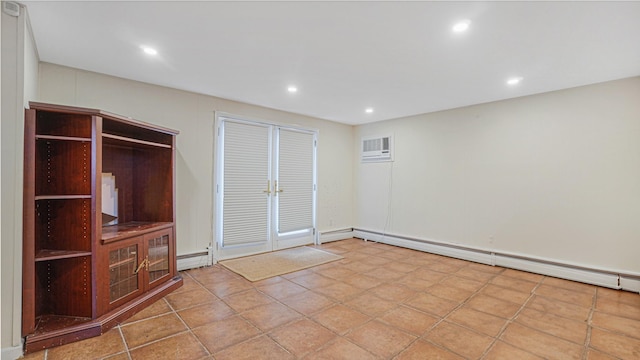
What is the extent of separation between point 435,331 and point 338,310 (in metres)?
0.88

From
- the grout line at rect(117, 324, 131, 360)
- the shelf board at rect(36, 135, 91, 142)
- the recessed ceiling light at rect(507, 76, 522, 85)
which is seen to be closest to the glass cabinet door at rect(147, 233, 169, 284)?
the grout line at rect(117, 324, 131, 360)

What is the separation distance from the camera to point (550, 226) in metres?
3.75

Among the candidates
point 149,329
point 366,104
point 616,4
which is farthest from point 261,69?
point 616,4

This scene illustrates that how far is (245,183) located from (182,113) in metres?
1.36

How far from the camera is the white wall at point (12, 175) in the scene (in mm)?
1919

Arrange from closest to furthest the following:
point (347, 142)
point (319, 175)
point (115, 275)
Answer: point (115, 275) → point (319, 175) → point (347, 142)

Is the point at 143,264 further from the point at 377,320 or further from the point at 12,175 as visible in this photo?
the point at 377,320

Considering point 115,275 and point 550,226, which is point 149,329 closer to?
point 115,275

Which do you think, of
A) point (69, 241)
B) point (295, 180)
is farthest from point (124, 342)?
point (295, 180)

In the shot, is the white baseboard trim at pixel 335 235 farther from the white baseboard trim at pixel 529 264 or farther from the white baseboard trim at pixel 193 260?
the white baseboard trim at pixel 193 260

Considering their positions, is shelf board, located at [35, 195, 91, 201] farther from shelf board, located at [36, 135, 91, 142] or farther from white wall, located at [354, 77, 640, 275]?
white wall, located at [354, 77, 640, 275]

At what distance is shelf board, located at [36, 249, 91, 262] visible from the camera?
218 centimetres

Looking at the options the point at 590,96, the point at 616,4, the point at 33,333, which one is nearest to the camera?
the point at 616,4

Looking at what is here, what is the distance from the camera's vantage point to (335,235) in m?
5.87
